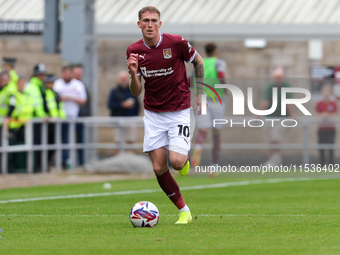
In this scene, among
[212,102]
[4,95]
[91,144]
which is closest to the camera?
[212,102]

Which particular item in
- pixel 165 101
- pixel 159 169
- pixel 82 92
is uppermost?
pixel 82 92

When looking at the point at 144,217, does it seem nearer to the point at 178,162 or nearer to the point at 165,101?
the point at 178,162

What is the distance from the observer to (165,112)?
7.18 meters

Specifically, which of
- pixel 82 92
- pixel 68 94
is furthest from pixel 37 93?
pixel 82 92

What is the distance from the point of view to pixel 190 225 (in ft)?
Result: 22.8

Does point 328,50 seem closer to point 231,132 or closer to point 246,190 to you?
point 231,132

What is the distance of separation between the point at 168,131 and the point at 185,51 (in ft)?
2.74

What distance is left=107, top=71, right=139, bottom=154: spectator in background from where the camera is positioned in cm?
1658

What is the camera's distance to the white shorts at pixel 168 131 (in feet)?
23.4

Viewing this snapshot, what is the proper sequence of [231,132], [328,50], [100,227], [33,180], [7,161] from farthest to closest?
[328,50] → [231,132] → [7,161] → [33,180] → [100,227]

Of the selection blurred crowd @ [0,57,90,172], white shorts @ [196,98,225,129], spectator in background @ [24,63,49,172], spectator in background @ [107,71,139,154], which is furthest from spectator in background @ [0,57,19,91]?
white shorts @ [196,98,225,129]

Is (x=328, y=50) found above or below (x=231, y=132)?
above

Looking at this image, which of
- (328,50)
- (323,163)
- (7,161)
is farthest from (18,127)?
(328,50)

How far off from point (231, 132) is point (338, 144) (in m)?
2.58
